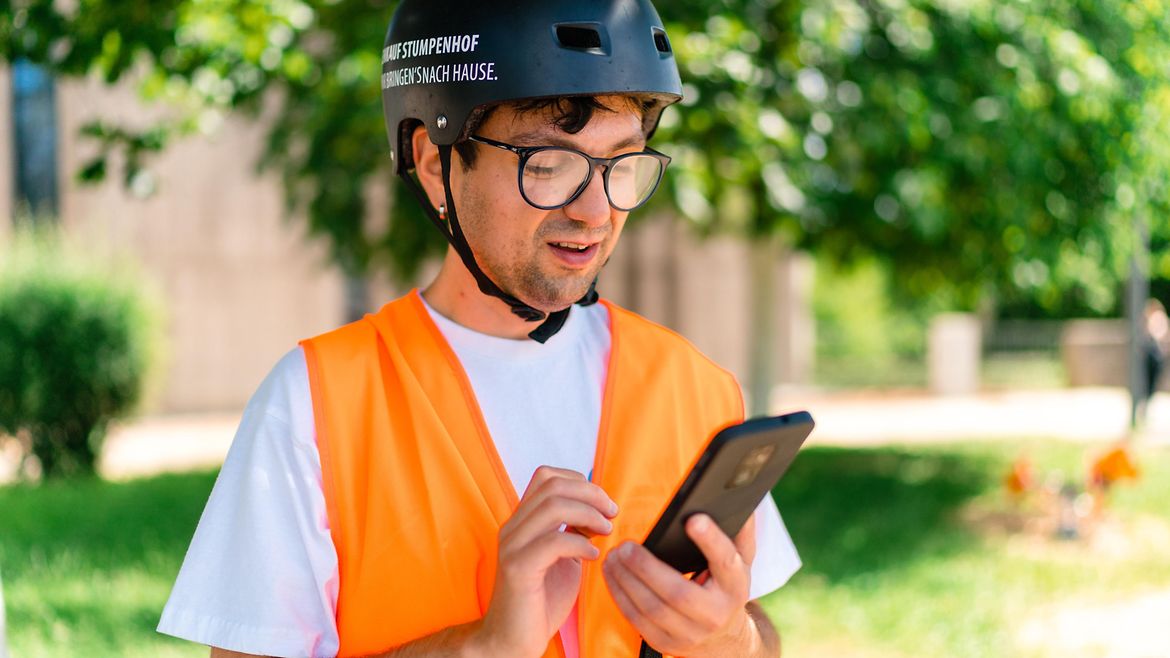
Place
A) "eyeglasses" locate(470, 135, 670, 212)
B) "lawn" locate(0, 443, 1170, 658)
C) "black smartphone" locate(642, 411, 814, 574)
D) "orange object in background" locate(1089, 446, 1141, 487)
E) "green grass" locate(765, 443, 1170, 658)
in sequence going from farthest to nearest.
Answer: "orange object in background" locate(1089, 446, 1141, 487) → "green grass" locate(765, 443, 1170, 658) → "lawn" locate(0, 443, 1170, 658) → "eyeglasses" locate(470, 135, 670, 212) → "black smartphone" locate(642, 411, 814, 574)

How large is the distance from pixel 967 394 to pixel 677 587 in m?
22.8

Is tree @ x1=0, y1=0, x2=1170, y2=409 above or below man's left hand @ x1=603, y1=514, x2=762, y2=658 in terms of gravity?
above

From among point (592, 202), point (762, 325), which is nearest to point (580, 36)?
point (592, 202)

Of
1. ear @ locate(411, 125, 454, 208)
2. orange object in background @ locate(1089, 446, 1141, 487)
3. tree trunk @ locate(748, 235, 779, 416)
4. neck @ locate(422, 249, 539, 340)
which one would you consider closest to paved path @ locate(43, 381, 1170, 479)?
tree trunk @ locate(748, 235, 779, 416)

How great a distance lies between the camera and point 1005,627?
7.08m

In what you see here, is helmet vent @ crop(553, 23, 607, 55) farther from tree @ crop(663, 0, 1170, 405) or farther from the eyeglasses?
tree @ crop(663, 0, 1170, 405)

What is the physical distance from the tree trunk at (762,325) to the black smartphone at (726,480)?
1049cm

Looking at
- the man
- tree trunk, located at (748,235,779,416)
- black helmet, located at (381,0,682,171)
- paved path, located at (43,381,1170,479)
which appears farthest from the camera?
paved path, located at (43,381,1170,479)

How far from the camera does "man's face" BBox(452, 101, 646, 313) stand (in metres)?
2.10

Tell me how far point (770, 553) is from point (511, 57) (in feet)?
3.29

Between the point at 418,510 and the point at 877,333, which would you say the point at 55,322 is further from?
the point at 877,333

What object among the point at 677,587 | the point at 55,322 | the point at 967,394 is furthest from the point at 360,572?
the point at 967,394

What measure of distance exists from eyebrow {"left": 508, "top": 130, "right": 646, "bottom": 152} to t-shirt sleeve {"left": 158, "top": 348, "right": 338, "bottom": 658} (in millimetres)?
583

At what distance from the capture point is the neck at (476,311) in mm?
2262
